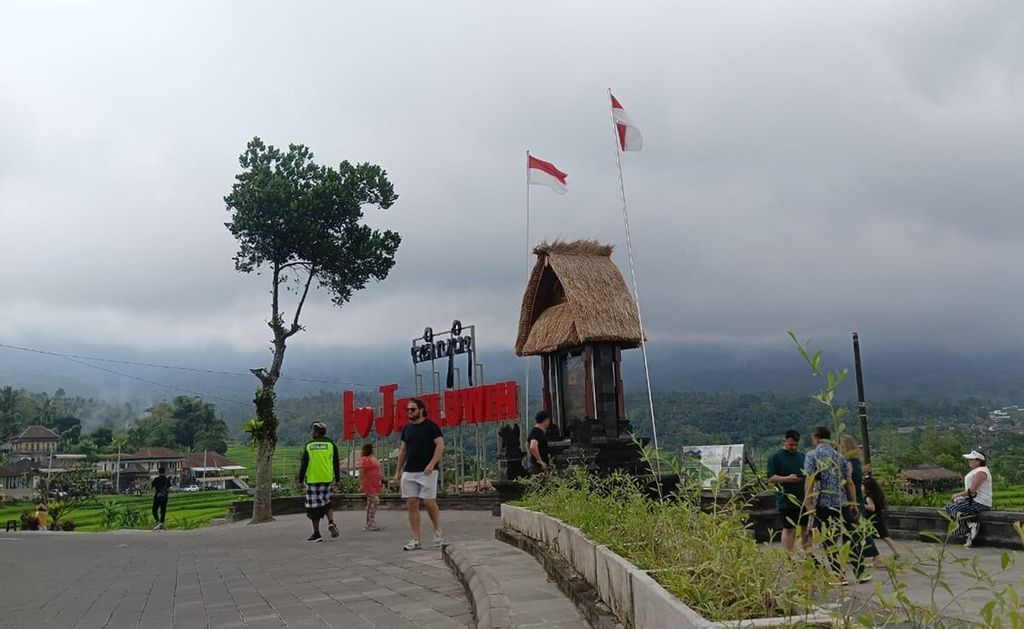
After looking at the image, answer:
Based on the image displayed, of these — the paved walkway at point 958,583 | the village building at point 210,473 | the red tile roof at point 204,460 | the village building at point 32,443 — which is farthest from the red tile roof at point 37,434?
the paved walkway at point 958,583

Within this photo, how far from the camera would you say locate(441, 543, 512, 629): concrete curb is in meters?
4.55

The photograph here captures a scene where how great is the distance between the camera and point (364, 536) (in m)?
→ 12.0

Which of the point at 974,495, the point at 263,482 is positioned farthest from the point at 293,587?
the point at 263,482

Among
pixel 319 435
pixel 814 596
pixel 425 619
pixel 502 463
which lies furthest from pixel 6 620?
pixel 502 463

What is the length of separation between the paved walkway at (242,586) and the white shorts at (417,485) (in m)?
0.66

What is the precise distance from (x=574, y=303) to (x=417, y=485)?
7422 mm

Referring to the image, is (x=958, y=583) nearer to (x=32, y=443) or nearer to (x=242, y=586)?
(x=242, y=586)

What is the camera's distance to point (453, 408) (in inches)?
944

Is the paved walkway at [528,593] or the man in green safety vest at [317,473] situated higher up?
the man in green safety vest at [317,473]

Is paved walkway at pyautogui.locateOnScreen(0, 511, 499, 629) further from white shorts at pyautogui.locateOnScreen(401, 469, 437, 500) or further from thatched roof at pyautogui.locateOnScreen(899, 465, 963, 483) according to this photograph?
thatched roof at pyautogui.locateOnScreen(899, 465, 963, 483)

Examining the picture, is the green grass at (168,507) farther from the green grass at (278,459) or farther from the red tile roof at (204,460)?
the green grass at (278,459)

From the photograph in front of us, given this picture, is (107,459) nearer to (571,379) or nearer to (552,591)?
(571,379)

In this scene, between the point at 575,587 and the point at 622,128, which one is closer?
the point at 575,587

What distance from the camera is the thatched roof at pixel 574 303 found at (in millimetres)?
15312
